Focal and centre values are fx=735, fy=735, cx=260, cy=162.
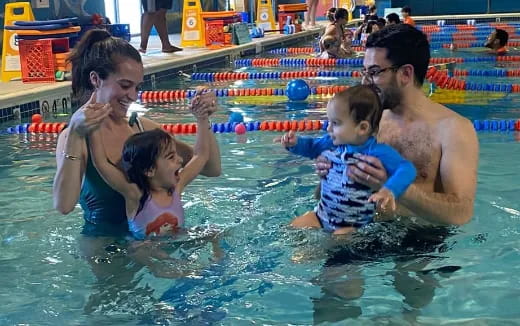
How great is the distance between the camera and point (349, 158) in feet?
10.5

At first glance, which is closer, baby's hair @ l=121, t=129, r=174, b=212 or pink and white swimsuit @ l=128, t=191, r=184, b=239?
baby's hair @ l=121, t=129, r=174, b=212

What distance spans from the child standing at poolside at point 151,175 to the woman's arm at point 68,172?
Answer: 0.16m

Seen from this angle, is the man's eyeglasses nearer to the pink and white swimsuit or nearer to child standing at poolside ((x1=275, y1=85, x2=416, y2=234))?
child standing at poolside ((x1=275, y1=85, x2=416, y2=234))

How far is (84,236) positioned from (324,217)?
119 centimetres

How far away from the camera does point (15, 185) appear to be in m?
5.27

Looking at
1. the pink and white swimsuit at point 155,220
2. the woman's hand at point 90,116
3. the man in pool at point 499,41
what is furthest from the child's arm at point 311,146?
the man in pool at point 499,41

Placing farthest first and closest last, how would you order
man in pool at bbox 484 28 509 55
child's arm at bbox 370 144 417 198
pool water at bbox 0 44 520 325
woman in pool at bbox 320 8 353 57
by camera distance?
man in pool at bbox 484 28 509 55, woman in pool at bbox 320 8 353 57, pool water at bbox 0 44 520 325, child's arm at bbox 370 144 417 198

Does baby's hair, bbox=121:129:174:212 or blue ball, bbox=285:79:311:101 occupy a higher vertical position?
baby's hair, bbox=121:129:174:212

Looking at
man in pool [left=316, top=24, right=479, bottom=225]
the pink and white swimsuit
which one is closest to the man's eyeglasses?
man in pool [left=316, top=24, right=479, bottom=225]

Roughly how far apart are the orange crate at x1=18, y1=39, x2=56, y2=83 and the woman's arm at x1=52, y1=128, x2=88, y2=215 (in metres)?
6.46

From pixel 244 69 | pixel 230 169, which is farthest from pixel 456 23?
pixel 230 169

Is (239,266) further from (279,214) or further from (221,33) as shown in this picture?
(221,33)

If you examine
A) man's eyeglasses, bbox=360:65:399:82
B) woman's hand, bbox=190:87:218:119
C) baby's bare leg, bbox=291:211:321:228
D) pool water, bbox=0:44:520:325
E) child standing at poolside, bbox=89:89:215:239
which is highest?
man's eyeglasses, bbox=360:65:399:82

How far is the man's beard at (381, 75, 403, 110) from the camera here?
333cm
